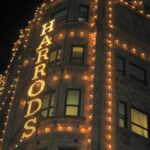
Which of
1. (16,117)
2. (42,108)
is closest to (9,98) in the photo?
(16,117)

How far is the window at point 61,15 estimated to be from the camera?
3738 cm

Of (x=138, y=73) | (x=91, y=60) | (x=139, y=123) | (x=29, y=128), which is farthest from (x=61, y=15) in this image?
(x=29, y=128)

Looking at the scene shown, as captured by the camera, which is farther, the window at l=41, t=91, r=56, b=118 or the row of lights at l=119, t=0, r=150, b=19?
the row of lights at l=119, t=0, r=150, b=19

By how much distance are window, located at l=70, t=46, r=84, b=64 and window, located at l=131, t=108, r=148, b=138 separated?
550 centimetres

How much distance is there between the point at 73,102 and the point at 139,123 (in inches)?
193

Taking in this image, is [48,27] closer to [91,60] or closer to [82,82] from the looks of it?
[91,60]

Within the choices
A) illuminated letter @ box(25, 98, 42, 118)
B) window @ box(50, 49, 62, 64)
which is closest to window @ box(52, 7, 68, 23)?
window @ box(50, 49, 62, 64)

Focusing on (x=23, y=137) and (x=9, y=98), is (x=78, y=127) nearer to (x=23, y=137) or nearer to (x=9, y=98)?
(x=23, y=137)

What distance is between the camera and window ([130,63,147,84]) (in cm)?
3338

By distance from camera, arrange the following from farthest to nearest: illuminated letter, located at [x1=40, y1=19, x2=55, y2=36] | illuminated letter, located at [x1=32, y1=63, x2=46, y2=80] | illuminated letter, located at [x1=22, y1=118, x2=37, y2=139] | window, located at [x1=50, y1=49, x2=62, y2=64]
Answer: illuminated letter, located at [x1=40, y1=19, x2=55, y2=36] < window, located at [x1=50, y1=49, x2=62, y2=64] < illuminated letter, located at [x1=32, y1=63, x2=46, y2=80] < illuminated letter, located at [x1=22, y1=118, x2=37, y2=139]

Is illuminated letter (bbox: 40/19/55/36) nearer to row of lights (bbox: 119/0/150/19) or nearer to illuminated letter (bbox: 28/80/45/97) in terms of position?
illuminated letter (bbox: 28/80/45/97)

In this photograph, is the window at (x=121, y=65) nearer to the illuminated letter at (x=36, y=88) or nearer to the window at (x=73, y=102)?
the window at (x=73, y=102)

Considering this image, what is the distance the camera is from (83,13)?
37.3 metres

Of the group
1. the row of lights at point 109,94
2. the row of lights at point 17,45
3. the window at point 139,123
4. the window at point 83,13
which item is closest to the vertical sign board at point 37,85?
the window at point 83,13
